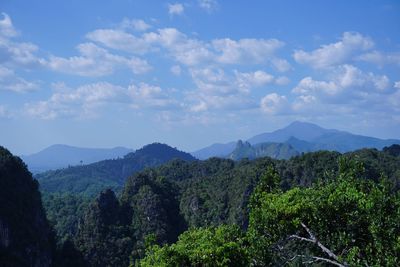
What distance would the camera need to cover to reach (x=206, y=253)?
8.11 metres

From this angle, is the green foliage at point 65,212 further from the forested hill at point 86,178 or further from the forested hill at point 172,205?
the forested hill at point 86,178

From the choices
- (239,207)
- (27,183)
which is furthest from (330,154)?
(27,183)

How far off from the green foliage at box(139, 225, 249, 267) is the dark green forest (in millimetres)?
20

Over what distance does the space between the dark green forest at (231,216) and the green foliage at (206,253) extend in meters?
0.02

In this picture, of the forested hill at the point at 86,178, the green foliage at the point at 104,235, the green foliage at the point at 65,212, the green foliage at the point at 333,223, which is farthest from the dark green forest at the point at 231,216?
the forested hill at the point at 86,178

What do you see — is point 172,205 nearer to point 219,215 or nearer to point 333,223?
point 219,215

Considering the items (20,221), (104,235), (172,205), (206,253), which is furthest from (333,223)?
(172,205)

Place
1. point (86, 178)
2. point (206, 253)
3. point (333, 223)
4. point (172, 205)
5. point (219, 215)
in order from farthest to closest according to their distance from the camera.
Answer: point (86, 178), point (172, 205), point (219, 215), point (206, 253), point (333, 223)

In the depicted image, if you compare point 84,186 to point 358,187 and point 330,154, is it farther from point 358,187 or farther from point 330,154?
point 358,187

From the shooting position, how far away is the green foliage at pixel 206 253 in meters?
8.12

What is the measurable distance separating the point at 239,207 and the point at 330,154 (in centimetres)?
1351

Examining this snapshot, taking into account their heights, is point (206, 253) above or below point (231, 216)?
above

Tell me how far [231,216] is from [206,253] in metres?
52.1

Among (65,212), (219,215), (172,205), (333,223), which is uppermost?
(333,223)
